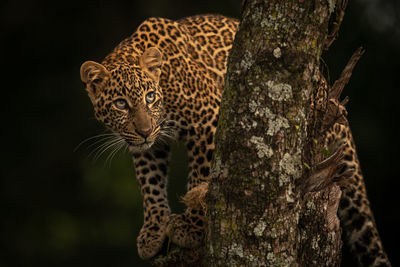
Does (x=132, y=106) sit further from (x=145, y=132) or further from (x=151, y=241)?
(x=151, y=241)

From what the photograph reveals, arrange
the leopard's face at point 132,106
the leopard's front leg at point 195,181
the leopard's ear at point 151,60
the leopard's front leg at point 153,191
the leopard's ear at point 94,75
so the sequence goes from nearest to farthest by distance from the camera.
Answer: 1. the leopard's front leg at point 195,181
2. the leopard's face at point 132,106
3. the leopard's ear at point 94,75
4. the leopard's ear at point 151,60
5. the leopard's front leg at point 153,191

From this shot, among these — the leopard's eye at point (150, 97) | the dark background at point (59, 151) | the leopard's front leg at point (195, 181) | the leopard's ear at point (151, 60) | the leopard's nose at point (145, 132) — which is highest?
the leopard's ear at point (151, 60)

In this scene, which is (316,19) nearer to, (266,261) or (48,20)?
(266,261)

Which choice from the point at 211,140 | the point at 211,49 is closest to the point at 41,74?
the point at 211,49

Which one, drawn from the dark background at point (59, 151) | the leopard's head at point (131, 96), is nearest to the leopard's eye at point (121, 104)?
the leopard's head at point (131, 96)

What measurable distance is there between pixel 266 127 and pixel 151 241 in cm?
238

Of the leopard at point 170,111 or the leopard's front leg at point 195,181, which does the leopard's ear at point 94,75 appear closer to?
the leopard at point 170,111

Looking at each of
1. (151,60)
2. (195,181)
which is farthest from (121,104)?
(195,181)

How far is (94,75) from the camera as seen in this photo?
612 cm

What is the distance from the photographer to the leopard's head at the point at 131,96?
5.94m

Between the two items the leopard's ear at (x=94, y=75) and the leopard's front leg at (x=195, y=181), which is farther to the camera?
the leopard's ear at (x=94, y=75)

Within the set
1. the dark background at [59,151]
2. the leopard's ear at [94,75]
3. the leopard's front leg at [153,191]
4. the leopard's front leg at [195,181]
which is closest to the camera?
the leopard's front leg at [195,181]

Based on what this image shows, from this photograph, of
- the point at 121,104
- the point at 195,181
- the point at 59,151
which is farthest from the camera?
the point at 59,151

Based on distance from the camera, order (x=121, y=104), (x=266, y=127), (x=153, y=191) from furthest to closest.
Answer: (x=153, y=191) < (x=121, y=104) < (x=266, y=127)
